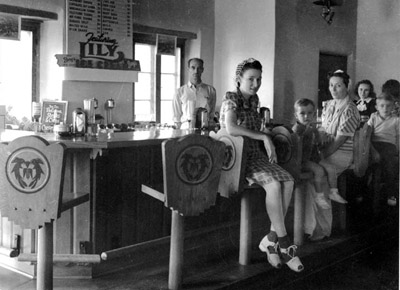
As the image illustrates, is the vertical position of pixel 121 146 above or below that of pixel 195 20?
below

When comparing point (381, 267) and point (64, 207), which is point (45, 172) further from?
point (381, 267)

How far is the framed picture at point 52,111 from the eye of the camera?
428 centimetres

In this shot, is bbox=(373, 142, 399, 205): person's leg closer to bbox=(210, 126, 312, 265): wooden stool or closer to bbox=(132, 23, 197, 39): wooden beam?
bbox=(210, 126, 312, 265): wooden stool

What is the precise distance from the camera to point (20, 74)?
4.53 m

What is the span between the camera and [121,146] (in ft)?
8.22

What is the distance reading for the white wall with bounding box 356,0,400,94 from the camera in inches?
148

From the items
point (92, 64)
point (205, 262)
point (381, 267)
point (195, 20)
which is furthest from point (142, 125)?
point (381, 267)

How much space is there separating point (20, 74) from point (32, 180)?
9.04 feet

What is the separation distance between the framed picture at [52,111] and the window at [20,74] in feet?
0.51

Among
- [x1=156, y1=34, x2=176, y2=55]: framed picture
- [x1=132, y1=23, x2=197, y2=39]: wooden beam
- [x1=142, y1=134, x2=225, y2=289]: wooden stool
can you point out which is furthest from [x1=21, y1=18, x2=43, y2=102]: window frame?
[x1=142, y1=134, x2=225, y2=289]: wooden stool

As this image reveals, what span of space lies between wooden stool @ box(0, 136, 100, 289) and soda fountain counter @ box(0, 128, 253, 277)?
391 millimetres

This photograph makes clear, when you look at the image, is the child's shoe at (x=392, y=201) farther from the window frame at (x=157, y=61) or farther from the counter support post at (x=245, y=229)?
the window frame at (x=157, y=61)

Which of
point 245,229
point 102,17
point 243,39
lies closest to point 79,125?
point 245,229

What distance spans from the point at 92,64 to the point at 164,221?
2408mm
